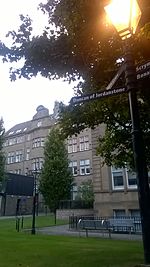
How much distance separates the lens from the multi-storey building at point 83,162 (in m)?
31.8

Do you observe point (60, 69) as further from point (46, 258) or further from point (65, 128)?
point (46, 258)

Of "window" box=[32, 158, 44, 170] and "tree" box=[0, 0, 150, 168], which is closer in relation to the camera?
"tree" box=[0, 0, 150, 168]

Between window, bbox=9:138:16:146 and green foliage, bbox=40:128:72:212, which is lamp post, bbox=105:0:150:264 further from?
window, bbox=9:138:16:146

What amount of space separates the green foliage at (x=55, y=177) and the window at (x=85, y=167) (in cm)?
863

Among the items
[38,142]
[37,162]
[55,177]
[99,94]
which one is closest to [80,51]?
[99,94]

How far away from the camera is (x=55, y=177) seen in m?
49.0

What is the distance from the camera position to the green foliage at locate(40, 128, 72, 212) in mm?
47812

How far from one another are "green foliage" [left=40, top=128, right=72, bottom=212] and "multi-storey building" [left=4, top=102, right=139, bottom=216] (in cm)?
379

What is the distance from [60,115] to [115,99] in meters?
2.82

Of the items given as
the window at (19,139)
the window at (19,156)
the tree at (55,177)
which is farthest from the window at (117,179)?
the window at (19,139)

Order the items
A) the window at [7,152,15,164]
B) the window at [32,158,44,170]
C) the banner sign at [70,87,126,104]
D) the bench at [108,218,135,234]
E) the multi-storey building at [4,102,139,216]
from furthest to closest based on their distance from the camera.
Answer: the window at [7,152,15,164], the window at [32,158,44,170], the multi-storey building at [4,102,139,216], the bench at [108,218,135,234], the banner sign at [70,87,126,104]

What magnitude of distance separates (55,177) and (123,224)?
26.5 meters

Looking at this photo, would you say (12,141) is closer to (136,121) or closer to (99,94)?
(99,94)

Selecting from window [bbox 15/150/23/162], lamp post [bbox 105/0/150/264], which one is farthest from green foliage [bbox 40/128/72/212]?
lamp post [bbox 105/0/150/264]
